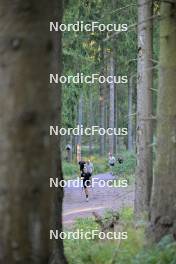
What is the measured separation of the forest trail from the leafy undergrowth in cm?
652

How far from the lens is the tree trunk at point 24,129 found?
2.65 meters

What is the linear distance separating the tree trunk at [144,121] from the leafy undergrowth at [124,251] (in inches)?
100

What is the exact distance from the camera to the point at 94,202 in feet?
69.3

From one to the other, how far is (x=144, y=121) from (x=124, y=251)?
5313mm

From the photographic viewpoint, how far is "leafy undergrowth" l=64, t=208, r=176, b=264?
6223 millimetres

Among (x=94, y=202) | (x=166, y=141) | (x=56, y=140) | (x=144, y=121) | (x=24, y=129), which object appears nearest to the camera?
(x=24, y=129)

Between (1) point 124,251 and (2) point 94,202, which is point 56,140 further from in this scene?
(2) point 94,202

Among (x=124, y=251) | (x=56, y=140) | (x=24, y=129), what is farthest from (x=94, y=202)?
(x=24, y=129)

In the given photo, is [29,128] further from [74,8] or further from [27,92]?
[74,8]

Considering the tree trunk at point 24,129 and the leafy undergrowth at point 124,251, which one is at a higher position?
the tree trunk at point 24,129

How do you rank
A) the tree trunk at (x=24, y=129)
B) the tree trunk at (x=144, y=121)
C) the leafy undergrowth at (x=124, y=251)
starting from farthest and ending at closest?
the tree trunk at (x=144, y=121), the leafy undergrowth at (x=124, y=251), the tree trunk at (x=24, y=129)

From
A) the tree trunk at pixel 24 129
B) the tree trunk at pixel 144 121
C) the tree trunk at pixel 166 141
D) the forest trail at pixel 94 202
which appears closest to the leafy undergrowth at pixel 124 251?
the tree trunk at pixel 166 141

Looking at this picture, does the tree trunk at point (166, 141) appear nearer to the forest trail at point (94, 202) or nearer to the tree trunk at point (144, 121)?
the tree trunk at point (144, 121)

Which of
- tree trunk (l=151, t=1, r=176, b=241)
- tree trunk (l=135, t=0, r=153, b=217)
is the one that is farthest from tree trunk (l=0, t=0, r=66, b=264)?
tree trunk (l=135, t=0, r=153, b=217)
